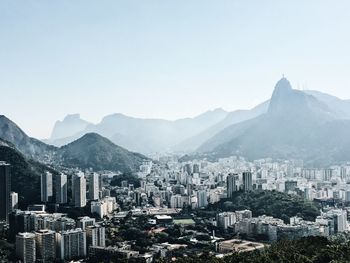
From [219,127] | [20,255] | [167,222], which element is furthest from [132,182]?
[219,127]

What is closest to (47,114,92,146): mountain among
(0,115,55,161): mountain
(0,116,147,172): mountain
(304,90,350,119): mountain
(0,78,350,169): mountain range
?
(0,78,350,169): mountain range

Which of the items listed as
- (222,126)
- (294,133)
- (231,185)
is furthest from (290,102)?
(222,126)

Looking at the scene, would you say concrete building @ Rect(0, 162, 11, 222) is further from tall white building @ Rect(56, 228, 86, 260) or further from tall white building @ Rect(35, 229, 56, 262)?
tall white building @ Rect(56, 228, 86, 260)

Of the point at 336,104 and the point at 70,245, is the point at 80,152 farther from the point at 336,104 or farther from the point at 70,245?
the point at 336,104

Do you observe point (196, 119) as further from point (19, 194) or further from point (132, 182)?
point (19, 194)

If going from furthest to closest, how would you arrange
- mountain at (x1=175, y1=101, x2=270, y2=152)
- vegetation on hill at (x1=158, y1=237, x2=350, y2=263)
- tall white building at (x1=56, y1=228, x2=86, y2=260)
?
mountain at (x1=175, y1=101, x2=270, y2=152), tall white building at (x1=56, y1=228, x2=86, y2=260), vegetation on hill at (x1=158, y1=237, x2=350, y2=263)

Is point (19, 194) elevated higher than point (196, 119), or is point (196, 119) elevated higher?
point (196, 119)
